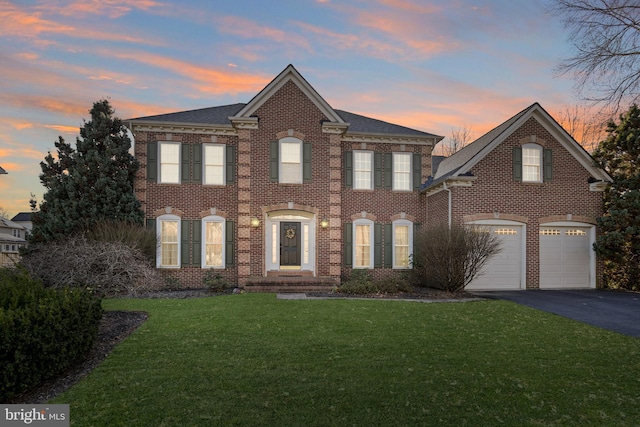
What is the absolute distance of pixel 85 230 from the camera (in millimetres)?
14367

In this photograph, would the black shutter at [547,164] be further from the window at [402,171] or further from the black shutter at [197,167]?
the black shutter at [197,167]

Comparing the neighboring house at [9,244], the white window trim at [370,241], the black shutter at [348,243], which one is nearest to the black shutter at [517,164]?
the white window trim at [370,241]

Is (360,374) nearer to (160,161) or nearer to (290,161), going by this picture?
(290,161)

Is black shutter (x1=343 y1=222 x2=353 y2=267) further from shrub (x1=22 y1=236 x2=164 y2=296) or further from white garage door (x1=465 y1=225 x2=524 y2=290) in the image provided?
shrub (x1=22 y1=236 x2=164 y2=296)

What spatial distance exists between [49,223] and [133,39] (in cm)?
784

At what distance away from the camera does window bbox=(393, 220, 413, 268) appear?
1639 cm

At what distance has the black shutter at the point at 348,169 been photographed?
1617 centimetres

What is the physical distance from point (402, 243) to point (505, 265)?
4260 millimetres

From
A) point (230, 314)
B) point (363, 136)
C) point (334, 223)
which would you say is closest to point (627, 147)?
point (363, 136)

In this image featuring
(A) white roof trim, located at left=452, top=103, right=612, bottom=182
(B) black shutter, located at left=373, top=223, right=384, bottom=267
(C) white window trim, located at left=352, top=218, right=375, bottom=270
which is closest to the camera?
(A) white roof trim, located at left=452, top=103, right=612, bottom=182

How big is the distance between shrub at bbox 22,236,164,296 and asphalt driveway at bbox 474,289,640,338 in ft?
40.4

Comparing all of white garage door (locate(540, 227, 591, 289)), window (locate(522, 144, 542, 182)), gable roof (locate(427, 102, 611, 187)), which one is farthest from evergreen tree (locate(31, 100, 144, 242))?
white garage door (locate(540, 227, 591, 289))
